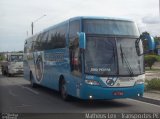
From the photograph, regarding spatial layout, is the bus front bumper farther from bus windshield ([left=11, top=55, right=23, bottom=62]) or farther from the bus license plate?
bus windshield ([left=11, top=55, right=23, bottom=62])

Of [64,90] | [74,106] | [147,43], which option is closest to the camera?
[74,106]

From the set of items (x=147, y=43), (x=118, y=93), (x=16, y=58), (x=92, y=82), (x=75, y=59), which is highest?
(x=147, y=43)

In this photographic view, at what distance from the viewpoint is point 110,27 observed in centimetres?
1448

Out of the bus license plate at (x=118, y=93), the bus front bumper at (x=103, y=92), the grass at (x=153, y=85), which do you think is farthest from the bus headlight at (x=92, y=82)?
the grass at (x=153, y=85)

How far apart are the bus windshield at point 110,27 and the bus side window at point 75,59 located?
0.68 metres

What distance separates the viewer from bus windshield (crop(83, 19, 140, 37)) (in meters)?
14.2

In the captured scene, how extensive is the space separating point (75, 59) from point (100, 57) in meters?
1.11

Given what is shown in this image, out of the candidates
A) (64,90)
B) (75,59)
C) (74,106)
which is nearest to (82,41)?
(75,59)

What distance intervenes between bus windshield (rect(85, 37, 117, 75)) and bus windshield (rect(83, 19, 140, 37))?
1.30 ft

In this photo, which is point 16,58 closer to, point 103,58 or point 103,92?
point 103,58

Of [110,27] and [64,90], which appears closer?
[110,27]

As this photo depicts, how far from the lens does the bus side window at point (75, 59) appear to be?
46.3 ft

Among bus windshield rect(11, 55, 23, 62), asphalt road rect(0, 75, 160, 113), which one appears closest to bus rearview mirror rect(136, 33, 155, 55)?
asphalt road rect(0, 75, 160, 113)

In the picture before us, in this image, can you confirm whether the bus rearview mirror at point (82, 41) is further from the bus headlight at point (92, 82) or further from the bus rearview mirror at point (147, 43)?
the bus rearview mirror at point (147, 43)
